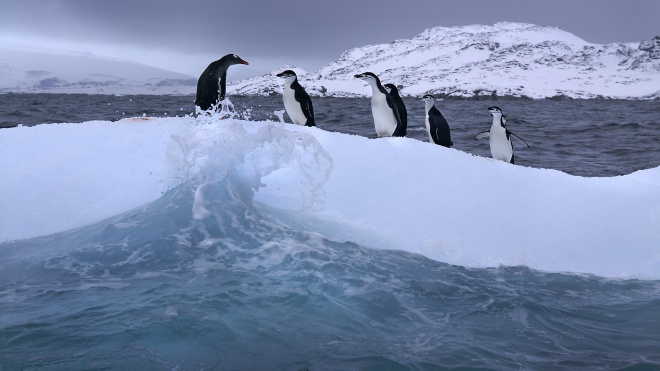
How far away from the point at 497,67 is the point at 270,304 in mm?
114554

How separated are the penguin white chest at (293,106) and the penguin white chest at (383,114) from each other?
1223 millimetres

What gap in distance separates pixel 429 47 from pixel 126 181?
155060 mm

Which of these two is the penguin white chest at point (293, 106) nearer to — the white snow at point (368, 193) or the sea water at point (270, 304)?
the white snow at point (368, 193)

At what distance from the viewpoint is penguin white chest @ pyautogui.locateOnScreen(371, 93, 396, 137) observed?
852 cm

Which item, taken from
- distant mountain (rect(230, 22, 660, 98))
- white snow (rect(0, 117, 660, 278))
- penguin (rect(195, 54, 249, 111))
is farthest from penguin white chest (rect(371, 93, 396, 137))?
distant mountain (rect(230, 22, 660, 98))

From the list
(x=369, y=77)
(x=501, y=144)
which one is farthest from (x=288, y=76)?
(x=501, y=144)

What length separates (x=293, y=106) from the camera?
30.0ft

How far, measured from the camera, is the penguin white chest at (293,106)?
9125mm

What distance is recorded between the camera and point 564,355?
3.12 m

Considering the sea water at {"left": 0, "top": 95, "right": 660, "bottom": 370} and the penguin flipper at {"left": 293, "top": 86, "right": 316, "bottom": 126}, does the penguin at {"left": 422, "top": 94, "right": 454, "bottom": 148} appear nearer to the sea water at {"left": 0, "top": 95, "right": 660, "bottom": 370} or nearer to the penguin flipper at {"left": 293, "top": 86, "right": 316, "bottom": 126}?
the penguin flipper at {"left": 293, "top": 86, "right": 316, "bottom": 126}

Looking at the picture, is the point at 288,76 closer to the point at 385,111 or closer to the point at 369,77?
the point at 369,77

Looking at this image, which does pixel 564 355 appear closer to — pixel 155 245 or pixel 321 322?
pixel 321 322

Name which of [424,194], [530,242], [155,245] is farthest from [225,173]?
[530,242]

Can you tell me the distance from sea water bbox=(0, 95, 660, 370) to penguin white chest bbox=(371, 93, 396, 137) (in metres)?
3.83
